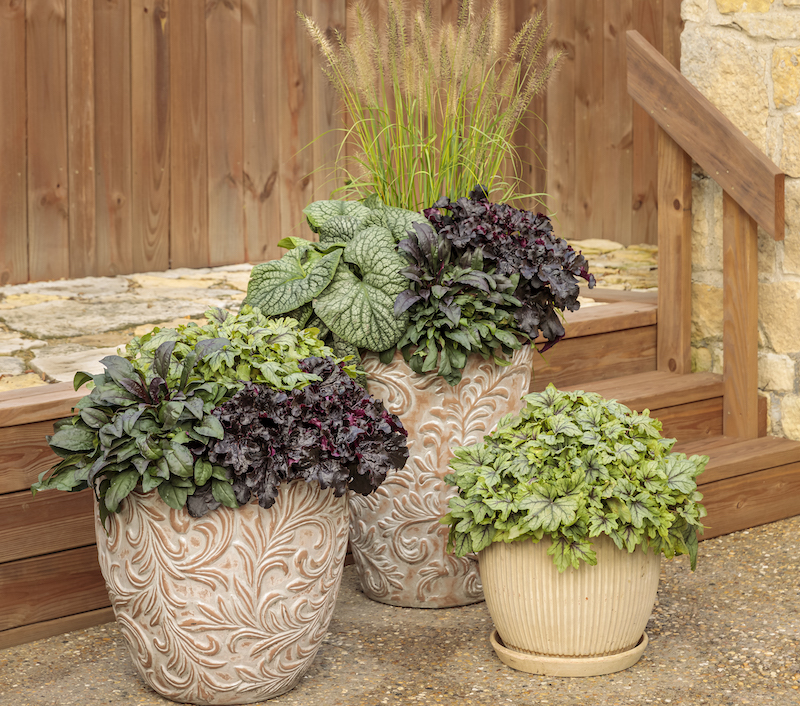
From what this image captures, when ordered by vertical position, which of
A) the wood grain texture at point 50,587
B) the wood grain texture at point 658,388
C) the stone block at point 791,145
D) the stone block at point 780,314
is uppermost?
the stone block at point 791,145

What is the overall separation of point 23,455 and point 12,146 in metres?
1.93

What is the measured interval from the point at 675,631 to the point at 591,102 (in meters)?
3.09

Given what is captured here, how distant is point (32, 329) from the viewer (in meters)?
3.04

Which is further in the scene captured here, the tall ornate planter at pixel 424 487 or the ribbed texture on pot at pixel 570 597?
the tall ornate planter at pixel 424 487

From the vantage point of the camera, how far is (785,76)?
2865 millimetres

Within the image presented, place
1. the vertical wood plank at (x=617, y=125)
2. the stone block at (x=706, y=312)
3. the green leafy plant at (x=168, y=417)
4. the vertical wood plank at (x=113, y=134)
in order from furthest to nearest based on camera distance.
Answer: the vertical wood plank at (x=617, y=125) → the vertical wood plank at (x=113, y=134) → the stone block at (x=706, y=312) → the green leafy plant at (x=168, y=417)

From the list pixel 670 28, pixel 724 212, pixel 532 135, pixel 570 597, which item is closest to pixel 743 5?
pixel 724 212

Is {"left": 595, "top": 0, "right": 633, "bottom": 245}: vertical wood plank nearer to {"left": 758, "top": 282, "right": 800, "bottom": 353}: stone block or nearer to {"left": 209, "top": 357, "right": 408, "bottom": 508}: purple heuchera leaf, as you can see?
{"left": 758, "top": 282, "right": 800, "bottom": 353}: stone block

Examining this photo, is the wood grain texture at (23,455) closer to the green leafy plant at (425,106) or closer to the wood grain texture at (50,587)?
the wood grain texture at (50,587)

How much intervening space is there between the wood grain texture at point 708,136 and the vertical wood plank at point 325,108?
1.58m

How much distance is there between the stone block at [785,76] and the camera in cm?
285

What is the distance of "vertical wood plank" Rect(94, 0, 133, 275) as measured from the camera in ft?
12.5

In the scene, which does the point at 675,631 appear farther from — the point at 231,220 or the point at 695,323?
the point at 231,220

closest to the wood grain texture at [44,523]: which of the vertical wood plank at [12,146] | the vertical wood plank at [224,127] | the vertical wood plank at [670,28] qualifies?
the vertical wood plank at [12,146]
